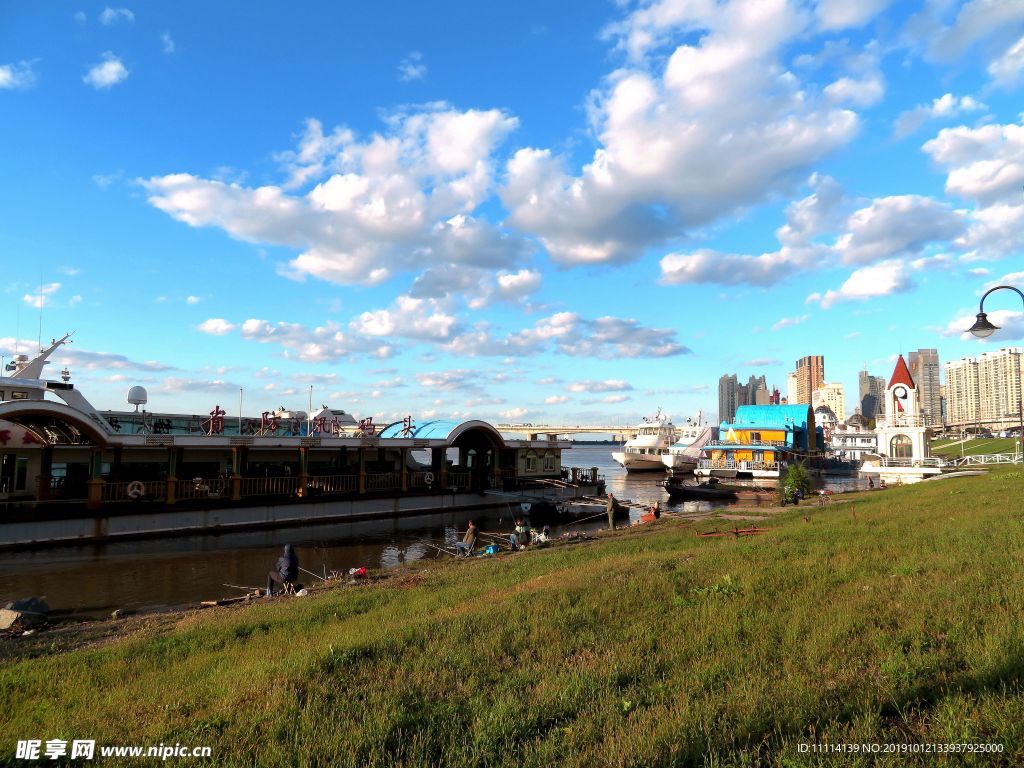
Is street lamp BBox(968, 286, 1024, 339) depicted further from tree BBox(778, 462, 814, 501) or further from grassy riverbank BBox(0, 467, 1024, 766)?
tree BBox(778, 462, 814, 501)

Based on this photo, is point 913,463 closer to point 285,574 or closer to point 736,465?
point 736,465

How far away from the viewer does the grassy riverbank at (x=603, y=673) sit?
15.0 feet

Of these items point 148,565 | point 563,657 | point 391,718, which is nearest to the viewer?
point 391,718

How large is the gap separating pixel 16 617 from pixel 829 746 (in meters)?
16.4

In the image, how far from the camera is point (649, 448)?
92.0m

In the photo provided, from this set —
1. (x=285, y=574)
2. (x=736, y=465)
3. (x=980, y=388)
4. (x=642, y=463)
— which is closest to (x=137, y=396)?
(x=285, y=574)

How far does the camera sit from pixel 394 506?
3416 cm

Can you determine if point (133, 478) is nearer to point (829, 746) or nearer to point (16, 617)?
point (16, 617)

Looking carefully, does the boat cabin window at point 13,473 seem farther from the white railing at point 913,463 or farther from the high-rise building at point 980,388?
the high-rise building at point 980,388

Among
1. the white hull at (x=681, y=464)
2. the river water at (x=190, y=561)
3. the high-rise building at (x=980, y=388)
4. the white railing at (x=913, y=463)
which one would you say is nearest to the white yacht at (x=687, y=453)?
the white hull at (x=681, y=464)

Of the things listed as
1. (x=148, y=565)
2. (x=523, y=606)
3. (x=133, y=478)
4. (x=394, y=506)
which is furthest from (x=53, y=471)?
(x=523, y=606)

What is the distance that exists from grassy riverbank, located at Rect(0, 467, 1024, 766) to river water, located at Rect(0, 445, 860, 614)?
26.7 feet

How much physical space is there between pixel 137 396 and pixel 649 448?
72.9 m

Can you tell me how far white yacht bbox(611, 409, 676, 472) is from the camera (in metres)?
83.4
